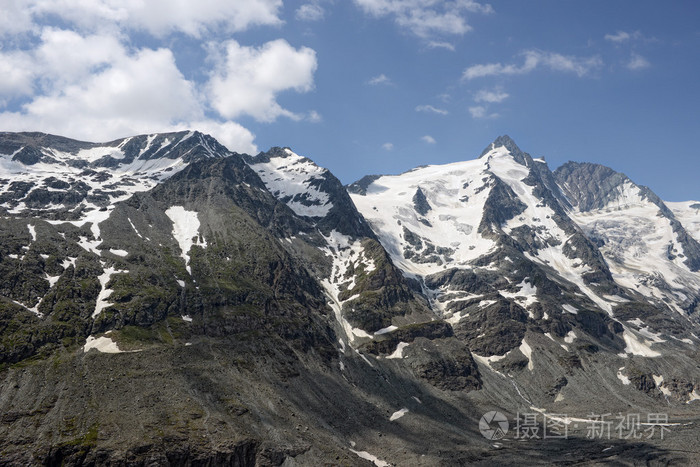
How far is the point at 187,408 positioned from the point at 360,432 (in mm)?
60607

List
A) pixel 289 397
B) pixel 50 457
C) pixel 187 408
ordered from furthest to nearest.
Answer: pixel 289 397
pixel 187 408
pixel 50 457

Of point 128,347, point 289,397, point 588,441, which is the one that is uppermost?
point 128,347

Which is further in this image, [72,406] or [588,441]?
[588,441]

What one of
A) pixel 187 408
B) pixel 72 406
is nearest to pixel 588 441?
pixel 187 408

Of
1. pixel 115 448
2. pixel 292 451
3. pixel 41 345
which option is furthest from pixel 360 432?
pixel 41 345

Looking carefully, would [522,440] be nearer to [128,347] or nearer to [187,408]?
[187,408]

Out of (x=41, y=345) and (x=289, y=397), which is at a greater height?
(x=41, y=345)

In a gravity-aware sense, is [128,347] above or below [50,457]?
above

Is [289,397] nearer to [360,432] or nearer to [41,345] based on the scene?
[360,432]

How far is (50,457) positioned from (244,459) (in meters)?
45.9

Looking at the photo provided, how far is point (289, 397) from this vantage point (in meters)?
182

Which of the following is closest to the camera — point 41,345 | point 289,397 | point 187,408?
point 187,408

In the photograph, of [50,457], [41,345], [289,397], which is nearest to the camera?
[50,457]

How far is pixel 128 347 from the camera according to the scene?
178 meters
